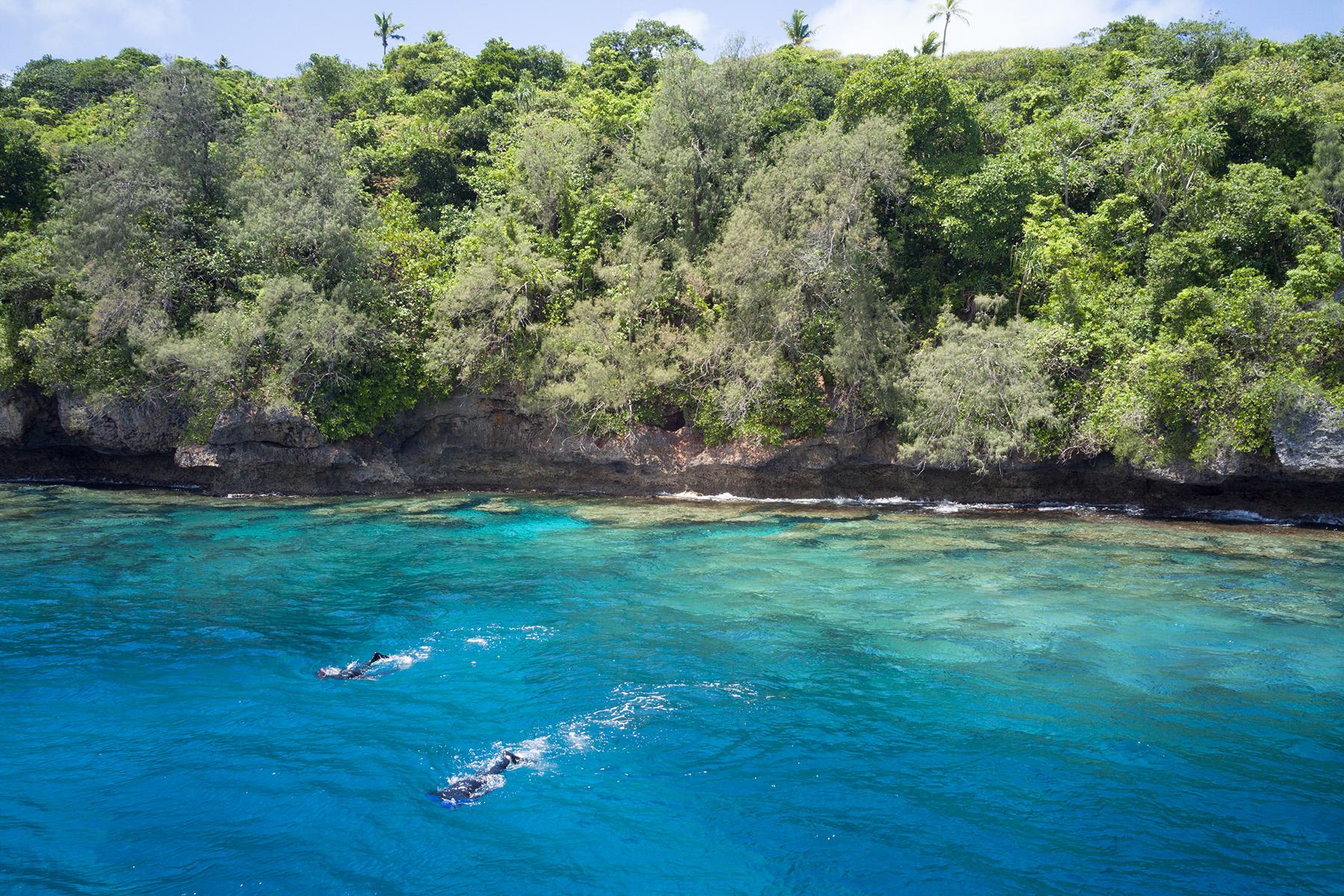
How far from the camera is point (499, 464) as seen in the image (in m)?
27.1

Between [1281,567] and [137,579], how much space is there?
2282cm

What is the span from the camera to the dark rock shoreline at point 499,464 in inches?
912

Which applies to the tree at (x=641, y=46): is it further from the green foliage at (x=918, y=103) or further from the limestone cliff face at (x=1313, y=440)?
the limestone cliff face at (x=1313, y=440)

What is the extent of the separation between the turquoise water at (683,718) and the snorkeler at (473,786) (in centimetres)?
19

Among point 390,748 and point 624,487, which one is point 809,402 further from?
point 390,748

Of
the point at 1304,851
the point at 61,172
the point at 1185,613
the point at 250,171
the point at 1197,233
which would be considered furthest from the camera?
the point at 61,172

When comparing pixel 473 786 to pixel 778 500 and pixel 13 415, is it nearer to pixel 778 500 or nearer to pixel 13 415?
pixel 778 500

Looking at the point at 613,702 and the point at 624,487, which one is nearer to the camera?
the point at 613,702

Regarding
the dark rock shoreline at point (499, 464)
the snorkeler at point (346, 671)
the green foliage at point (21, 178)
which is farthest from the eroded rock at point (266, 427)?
the snorkeler at point (346, 671)

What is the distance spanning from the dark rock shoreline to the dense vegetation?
87cm

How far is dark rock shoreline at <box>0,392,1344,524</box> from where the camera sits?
2316cm

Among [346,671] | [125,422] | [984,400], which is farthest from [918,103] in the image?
[125,422]

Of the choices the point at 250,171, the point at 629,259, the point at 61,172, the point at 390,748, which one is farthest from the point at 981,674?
the point at 61,172

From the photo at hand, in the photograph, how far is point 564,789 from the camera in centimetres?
870
